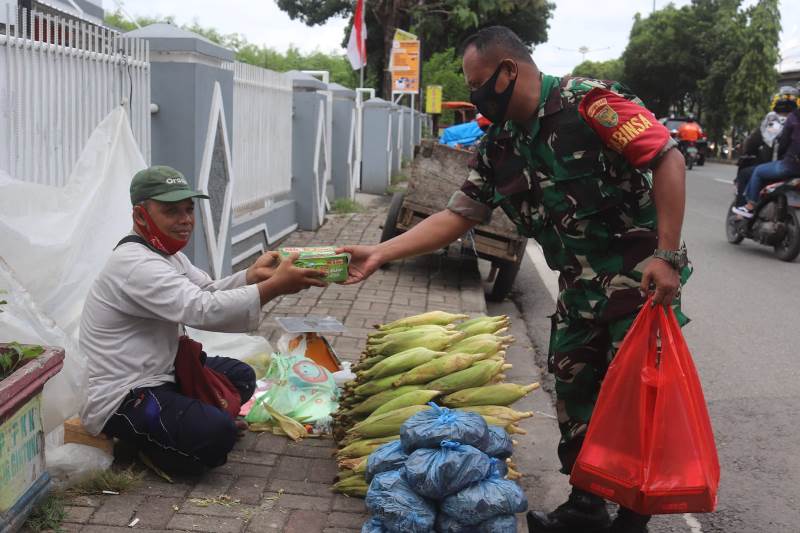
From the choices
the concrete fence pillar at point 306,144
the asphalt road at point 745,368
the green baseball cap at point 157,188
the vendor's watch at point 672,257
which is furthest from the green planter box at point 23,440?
the concrete fence pillar at point 306,144

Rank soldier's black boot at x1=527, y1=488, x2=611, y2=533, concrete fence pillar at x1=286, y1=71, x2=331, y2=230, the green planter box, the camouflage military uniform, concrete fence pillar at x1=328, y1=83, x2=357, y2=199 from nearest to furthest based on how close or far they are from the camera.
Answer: the green planter box → the camouflage military uniform → soldier's black boot at x1=527, y1=488, x2=611, y2=533 → concrete fence pillar at x1=286, y1=71, x2=331, y2=230 → concrete fence pillar at x1=328, y1=83, x2=357, y2=199

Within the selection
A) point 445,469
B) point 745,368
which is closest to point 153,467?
point 445,469

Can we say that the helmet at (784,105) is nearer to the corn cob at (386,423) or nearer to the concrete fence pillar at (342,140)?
the concrete fence pillar at (342,140)

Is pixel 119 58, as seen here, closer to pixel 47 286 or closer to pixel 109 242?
pixel 109 242

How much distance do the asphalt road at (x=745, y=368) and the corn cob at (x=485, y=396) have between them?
0.50 metres

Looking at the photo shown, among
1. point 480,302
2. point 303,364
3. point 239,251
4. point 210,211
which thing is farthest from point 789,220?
point 303,364

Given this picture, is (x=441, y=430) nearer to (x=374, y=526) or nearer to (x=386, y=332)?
(x=374, y=526)

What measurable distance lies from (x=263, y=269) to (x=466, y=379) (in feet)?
3.40

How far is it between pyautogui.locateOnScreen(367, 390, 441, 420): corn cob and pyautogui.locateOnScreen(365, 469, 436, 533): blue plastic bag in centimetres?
67

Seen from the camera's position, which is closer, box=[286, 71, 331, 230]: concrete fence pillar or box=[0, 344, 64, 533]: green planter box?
box=[0, 344, 64, 533]: green planter box

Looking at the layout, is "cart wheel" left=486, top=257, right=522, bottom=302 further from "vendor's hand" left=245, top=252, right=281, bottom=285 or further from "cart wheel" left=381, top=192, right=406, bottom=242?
"vendor's hand" left=245, top=252, right=281, bottom=285

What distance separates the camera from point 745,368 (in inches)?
243

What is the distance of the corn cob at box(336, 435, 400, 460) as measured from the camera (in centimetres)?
372

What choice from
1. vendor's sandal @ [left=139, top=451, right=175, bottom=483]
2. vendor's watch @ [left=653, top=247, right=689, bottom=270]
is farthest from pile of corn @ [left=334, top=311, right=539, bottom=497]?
vendor's watch @ [left=653, top=247, right=689, bottom=270]
